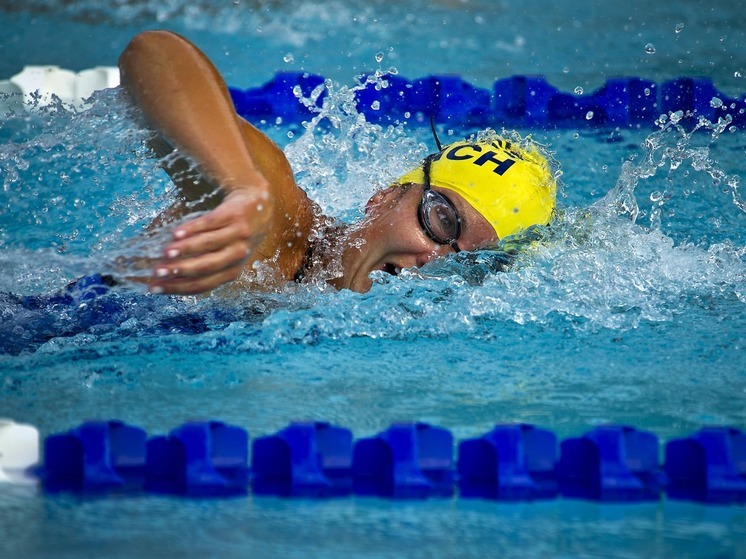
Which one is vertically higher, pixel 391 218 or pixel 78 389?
pixel 391 218

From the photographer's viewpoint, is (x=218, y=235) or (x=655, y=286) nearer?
(x=218, y=235)

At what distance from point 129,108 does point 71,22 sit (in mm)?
4365

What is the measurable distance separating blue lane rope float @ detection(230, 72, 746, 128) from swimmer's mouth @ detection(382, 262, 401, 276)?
1.89 meters

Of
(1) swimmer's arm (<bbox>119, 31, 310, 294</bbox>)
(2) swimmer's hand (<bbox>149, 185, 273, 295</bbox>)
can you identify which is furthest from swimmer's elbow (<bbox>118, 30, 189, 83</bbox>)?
(2) swimmer's hand (<bbox>149, 185, 273, 295</bbox>)

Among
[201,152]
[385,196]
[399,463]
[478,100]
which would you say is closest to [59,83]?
[478,100]

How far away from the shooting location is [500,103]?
416cm

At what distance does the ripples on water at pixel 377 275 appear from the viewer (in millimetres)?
2162

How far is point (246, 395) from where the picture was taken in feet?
6.12

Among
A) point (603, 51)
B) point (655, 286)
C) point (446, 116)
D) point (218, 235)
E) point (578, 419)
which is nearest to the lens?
point (218, 235)

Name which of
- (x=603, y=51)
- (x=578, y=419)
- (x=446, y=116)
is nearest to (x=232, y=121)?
(x=578, y=419)

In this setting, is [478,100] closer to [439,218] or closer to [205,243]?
[439,218]

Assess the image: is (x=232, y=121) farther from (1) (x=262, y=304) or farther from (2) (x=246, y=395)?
(1) (x=262, y=304)

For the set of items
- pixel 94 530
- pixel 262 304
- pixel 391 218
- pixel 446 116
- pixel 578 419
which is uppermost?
pixel 446 116

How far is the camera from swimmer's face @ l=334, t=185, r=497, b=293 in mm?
2270
